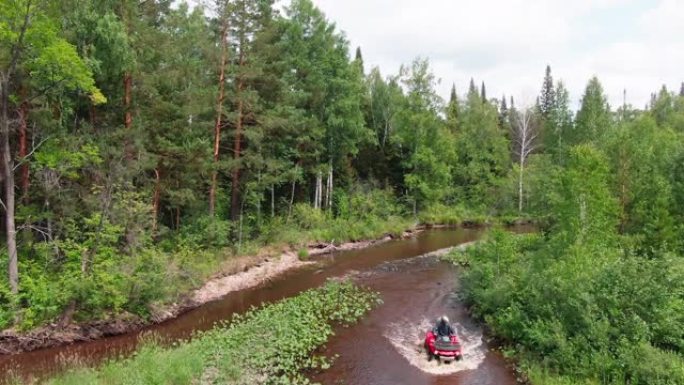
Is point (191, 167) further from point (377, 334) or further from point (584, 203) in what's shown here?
point (584, 203)

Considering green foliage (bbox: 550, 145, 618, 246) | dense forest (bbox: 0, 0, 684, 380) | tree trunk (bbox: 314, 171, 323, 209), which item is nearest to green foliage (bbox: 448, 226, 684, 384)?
dense forest (bbox: 0, 0, 684, 380)

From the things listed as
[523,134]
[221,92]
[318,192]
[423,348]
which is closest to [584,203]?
[423,348]

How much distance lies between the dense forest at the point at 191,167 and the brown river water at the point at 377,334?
1.40m

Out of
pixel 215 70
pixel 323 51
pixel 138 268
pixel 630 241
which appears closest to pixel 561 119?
pixel 323 51

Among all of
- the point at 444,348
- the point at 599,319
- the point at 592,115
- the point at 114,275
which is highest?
the point at 592,115

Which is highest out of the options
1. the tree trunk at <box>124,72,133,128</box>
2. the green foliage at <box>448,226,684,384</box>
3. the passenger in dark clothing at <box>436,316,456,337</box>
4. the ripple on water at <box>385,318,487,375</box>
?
the tree trunk at <box>124,72,133,128</box>

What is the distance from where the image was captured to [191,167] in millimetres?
21922

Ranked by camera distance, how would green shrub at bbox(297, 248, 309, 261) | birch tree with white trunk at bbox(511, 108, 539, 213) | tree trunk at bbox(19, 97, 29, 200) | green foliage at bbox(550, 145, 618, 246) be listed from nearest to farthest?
green foliage at bbox(550, 145, 618, 246) → tree trunk at bbox(19, 97, 29, 200) → green shrub at bbox(297, 248, 309, 261) → birch tree with white trunk at bbox(511, 108, 539, 213)

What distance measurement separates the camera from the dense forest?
13.8m

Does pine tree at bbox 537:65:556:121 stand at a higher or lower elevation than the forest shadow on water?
higher

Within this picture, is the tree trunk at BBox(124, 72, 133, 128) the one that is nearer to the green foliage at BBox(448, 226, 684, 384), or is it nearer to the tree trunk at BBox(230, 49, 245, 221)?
the tree trunk at BBox(230, 49, 245, 221)

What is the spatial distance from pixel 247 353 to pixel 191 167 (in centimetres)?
1217

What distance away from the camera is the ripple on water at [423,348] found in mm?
13164

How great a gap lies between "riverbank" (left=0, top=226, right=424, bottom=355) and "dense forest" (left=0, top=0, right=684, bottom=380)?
0.42m
